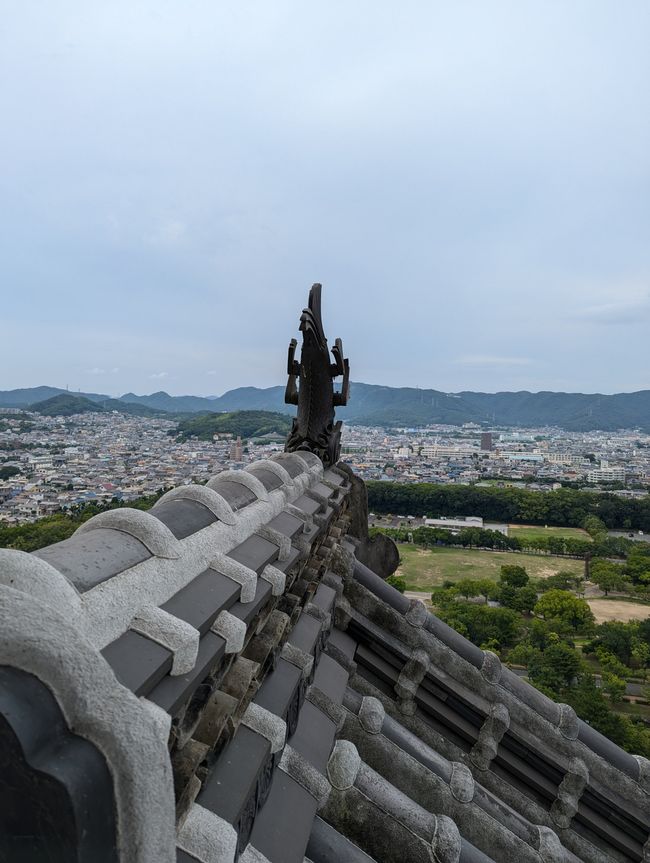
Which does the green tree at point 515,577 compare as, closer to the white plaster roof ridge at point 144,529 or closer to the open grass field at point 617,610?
the open grass field at point 617,610

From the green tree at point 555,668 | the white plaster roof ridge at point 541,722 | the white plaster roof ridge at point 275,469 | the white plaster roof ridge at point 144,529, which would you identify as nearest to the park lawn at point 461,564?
the green tree at point 555,668

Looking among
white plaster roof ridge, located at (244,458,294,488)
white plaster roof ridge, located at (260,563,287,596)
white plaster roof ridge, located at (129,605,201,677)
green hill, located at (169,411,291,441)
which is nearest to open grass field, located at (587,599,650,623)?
white plaster roof ridge, located at (244,458,294,488)

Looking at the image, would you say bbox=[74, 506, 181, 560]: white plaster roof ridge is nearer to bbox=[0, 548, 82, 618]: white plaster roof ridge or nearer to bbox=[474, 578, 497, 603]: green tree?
bbox=[0, 548, 82, 618]: white plaster roof ridge

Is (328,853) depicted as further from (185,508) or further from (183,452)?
(183,452)

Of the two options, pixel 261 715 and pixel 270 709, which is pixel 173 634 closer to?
pixel 261 715

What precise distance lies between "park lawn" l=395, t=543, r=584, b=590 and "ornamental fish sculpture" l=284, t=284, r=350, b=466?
44.7 meters

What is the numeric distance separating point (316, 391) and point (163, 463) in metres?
90.5

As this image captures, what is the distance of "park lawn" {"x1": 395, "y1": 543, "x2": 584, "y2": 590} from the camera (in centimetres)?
5544

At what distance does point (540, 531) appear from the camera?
80.0 metres

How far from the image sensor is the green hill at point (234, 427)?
141750mm

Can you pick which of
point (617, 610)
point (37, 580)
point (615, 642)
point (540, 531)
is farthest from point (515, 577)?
point (37, 580)

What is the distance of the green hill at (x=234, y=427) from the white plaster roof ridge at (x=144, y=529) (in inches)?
5178

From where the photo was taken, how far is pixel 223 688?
2607 millimetres

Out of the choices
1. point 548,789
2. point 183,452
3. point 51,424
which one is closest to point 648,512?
point 183,452
